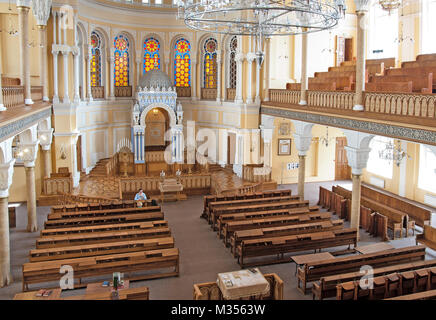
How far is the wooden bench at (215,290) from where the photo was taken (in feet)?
33.1

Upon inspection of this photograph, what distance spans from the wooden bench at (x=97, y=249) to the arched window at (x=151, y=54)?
55.8 ft

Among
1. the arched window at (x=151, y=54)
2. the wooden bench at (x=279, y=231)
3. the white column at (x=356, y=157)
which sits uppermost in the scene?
the arched window at (x=151, y=54)

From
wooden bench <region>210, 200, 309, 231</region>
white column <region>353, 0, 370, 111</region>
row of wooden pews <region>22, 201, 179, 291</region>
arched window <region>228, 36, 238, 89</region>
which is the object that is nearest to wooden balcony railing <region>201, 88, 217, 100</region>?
arched window <region>228, 36, 238, 89</region>

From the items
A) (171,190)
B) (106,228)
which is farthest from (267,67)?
(106,228)

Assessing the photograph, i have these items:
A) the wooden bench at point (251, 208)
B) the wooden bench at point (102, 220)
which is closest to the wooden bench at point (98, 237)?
the wooden bench at point (102, 220)

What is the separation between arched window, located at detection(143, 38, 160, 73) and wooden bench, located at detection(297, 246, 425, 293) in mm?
19385

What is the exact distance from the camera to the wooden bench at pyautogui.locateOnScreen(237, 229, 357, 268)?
13.8 metres

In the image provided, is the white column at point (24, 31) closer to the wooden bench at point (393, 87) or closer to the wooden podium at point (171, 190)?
the wooden podium at point (171, 190)

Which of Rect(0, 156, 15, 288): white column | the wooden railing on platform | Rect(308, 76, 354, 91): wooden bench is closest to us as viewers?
Rect(0, 156, 15, 288): white column

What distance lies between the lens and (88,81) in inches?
975

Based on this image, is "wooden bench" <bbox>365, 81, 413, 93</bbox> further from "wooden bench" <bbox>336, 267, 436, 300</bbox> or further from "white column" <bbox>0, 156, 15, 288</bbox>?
"white column" <bbox>0, 156, 15, 288</bbox>

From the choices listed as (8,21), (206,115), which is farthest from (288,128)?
(8,21)

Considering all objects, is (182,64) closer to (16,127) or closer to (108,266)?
(16,127)

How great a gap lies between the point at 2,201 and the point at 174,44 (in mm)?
17721
